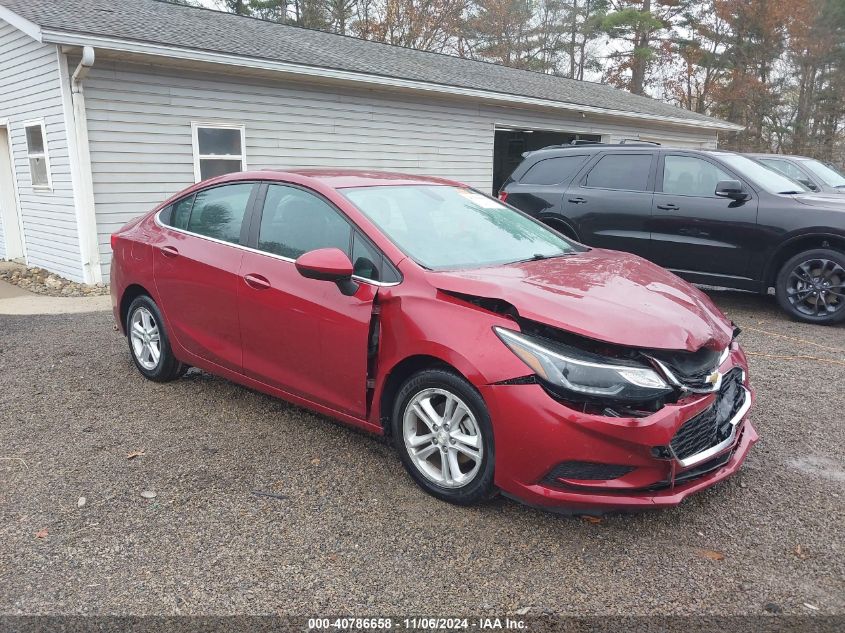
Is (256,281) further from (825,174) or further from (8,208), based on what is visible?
(8,208)

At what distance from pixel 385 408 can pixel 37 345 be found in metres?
4.37

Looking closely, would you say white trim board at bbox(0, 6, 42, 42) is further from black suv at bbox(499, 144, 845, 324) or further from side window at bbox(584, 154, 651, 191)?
side window at bbox(584, 154, 651, 191)

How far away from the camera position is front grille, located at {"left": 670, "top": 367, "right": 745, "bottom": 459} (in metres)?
2.79

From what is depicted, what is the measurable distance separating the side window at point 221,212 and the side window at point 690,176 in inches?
205

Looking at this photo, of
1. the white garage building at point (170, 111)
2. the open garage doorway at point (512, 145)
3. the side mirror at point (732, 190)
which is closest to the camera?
the side mirror at point (732, 190)

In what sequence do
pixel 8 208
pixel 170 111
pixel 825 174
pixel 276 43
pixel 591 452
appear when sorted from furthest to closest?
pixel 276 43 < pixel 8 208 < pixel 825 174 < pixel 170 111 < pixel 591 452

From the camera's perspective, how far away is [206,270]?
4188 millimetres

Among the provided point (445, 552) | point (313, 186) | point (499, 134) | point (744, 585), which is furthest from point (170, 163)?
point (499, 134)

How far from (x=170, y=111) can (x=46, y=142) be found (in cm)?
172

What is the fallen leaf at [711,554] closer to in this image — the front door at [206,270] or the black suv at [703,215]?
the front door at [206,270]

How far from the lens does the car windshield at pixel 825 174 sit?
9367 millimetres

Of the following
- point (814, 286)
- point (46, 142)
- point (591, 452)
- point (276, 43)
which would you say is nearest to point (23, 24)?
point (46, 142)

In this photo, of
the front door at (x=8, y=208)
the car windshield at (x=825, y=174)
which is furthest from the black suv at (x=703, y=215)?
the front door at (x=8, y=208)

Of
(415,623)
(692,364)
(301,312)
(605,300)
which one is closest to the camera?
(415,623)
